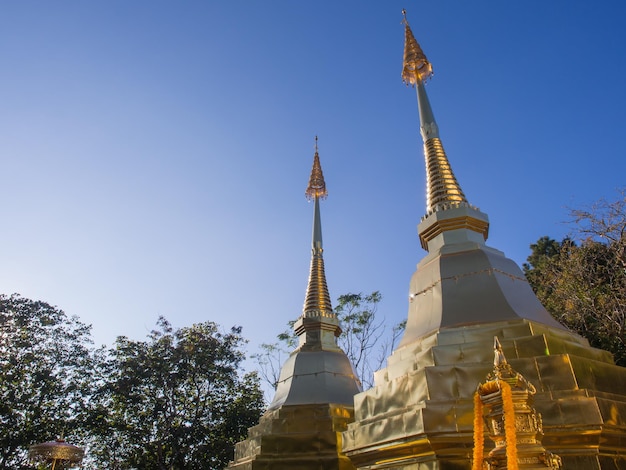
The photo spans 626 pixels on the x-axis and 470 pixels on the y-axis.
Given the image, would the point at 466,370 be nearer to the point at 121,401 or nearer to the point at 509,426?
the point at 509,426

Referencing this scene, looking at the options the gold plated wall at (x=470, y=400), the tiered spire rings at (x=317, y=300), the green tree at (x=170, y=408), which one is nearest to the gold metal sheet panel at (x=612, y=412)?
the gold plated wall at (x=470, y=400)

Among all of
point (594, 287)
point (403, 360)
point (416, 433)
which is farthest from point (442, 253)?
point (594, 287)

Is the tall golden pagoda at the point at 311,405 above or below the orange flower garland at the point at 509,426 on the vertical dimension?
above

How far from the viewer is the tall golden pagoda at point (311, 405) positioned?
10.9 m

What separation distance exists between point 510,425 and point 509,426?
Result: 15mm

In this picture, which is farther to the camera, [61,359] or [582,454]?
[61,359]

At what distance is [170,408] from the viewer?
2220 centimetres

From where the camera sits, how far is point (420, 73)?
46.1 ft

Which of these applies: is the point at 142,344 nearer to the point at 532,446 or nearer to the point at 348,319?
the point at 348,319

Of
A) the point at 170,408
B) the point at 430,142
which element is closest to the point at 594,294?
the point at 430,142

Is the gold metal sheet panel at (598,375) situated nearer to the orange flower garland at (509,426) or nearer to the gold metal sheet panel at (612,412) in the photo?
the gold metal sheet panel at (612,412)

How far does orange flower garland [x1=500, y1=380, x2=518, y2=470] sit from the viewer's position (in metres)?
4.47

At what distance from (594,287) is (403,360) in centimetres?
1290

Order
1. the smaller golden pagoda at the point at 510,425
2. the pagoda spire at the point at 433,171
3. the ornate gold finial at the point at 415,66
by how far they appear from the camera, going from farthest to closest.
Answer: the ornate gold finial at the point at 415,66 → the pagoda spire at the point at 433,171 → the smaller golden pagoda at the point at 510,425
